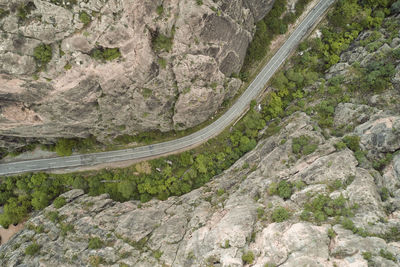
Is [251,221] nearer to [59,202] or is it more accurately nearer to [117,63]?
[117,63]

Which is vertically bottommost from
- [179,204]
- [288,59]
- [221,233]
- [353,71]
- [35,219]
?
[35,219]

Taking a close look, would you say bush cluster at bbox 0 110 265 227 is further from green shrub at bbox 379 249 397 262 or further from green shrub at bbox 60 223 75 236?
green shrub at bbox 379 249 397 262

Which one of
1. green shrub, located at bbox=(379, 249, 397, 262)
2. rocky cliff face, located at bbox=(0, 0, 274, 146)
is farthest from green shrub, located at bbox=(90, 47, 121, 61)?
green shrub, located at bbox=(379, 249, 397, 262)

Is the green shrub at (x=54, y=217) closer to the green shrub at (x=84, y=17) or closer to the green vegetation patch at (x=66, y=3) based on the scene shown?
the green shrub at (x=84, y=17)

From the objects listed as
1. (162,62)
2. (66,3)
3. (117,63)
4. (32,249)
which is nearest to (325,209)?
(162,62)

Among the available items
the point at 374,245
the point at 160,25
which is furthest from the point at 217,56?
the point at 374,245

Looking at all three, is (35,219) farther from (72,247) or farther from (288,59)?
(288,59)

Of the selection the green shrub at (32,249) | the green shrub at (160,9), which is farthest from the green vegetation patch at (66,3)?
the green shrub at (32,249)
